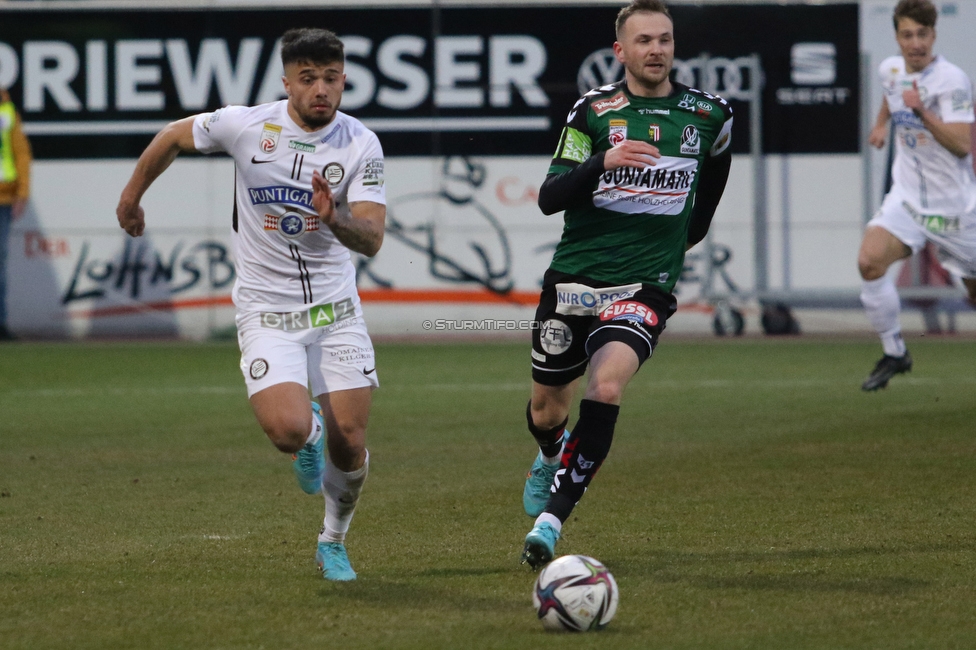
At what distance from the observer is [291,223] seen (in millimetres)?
5820

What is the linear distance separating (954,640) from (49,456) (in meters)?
5.98

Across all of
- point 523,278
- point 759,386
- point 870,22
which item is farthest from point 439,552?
point 870,22

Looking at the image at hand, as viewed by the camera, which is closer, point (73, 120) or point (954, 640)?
point (954, 640)

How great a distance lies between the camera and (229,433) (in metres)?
9.96

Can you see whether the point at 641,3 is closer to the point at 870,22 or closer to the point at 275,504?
the point at 275,504

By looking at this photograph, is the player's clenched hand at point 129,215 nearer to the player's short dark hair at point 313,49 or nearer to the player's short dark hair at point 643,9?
the player's short dark hair at point 313,49

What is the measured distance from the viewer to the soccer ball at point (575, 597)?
4695mm

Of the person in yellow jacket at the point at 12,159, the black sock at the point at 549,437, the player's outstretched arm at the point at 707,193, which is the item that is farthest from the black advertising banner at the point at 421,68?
the black sock at the point at 549,437

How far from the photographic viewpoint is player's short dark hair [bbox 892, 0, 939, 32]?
32.6ft

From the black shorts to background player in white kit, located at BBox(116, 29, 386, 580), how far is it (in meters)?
0.89

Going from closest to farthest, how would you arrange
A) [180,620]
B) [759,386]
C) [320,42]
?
[180,620] → [320,42] → [759,386]

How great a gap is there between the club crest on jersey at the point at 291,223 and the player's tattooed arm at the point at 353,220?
227 mm

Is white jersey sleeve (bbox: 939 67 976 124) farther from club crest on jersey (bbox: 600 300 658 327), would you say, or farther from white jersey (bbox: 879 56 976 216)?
club crest on jersey (bbox: 600 300 658 327)

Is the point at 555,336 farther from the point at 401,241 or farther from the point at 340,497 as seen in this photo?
the point at 401,241
